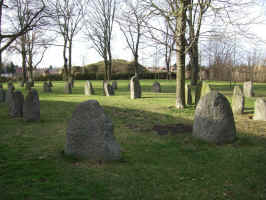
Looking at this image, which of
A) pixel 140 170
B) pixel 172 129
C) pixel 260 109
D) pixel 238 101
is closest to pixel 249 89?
pixel 238 101

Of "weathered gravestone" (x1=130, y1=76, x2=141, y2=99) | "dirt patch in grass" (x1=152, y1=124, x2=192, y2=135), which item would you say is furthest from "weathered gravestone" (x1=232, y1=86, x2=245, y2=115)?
"weathered gravestone" (x1=130, y1=76, x2=141, y2=99)

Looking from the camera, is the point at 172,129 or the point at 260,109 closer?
the point at 172,129

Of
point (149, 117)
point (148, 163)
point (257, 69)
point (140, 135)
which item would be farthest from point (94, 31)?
point (148, 163)

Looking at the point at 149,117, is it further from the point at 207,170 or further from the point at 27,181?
the point at 27,181

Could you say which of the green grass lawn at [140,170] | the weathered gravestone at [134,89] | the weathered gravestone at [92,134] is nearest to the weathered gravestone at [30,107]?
Result: the green grass lawn at [140,170]

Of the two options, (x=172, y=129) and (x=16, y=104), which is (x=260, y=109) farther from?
(x=16, y=104)

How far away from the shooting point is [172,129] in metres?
8.60

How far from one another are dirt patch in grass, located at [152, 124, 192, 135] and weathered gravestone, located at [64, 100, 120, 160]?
3308 millimetres

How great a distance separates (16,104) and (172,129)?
6.90 m

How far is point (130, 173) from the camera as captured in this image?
182 inches

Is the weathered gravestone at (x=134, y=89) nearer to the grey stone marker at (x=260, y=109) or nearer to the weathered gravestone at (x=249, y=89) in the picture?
the weathered gravestone at (x=249, y=89)

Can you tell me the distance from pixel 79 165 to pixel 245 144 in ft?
14.9

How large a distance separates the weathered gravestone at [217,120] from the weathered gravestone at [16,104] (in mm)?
7834

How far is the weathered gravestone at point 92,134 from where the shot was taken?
5008 millimetres
